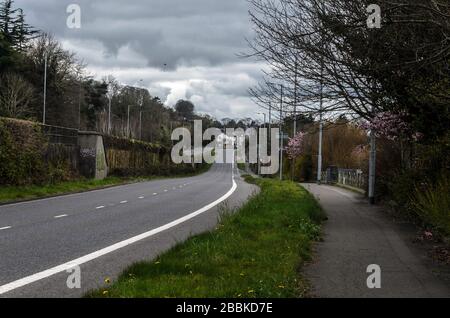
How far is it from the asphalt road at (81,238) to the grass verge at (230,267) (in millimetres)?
842

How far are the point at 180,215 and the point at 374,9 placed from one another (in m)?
10.6

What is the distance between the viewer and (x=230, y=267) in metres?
8.41

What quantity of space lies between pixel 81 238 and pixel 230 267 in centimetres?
557

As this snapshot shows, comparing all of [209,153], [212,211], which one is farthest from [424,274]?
[209,153]

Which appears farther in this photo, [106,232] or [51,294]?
[106,232]

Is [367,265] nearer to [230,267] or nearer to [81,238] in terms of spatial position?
[230,267]

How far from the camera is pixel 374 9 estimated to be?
10.3 meters

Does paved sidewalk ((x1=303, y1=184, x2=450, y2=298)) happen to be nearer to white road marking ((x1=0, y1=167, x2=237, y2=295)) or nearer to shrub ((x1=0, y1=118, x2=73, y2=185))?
white road marking ((x1=0, y1=167, x2=237, y2=295))

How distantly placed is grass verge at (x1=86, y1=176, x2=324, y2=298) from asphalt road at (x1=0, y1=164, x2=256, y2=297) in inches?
33.2

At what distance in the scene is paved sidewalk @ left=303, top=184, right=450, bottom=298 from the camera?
25.0ft

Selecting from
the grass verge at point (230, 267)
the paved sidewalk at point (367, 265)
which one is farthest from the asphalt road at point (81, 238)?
the paved sidewalk at point (367, 265)

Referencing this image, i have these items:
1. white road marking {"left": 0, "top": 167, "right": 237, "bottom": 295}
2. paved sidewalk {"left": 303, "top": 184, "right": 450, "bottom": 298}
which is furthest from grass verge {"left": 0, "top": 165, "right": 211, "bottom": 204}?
paved sidewalk {"left": 303, "top": 184, "right": 450, "bottom": 298}

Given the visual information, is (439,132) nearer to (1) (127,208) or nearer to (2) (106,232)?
(2) (106,232)

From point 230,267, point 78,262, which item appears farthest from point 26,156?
point 230,267
